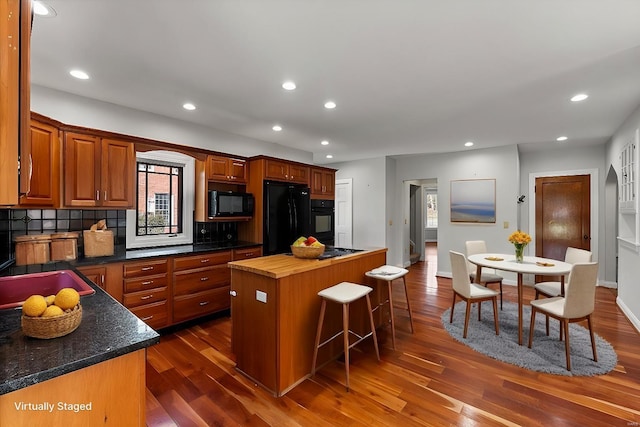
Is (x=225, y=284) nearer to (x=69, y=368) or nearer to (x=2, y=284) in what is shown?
(x=2, y=284)

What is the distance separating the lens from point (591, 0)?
1612 millimetres

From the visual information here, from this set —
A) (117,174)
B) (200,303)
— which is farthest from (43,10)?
(200,303)

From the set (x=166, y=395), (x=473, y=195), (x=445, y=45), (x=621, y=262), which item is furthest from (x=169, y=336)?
(x=621, y=262)

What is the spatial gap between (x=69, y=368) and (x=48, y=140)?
2.54 metres

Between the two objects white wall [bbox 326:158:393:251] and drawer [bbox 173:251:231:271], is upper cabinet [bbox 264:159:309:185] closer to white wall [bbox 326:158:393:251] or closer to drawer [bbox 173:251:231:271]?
drawer [bbox 173:251:231:271]

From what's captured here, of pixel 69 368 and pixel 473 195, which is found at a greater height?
pixel 473 195

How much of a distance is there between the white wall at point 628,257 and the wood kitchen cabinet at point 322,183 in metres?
4.02

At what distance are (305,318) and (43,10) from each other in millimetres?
2602

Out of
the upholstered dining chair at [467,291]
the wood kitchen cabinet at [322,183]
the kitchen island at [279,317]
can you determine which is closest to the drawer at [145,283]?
the kitchen island at [279,317]

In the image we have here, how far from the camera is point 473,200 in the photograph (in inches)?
219

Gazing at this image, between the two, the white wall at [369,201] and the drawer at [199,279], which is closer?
the drawer at [199,279]

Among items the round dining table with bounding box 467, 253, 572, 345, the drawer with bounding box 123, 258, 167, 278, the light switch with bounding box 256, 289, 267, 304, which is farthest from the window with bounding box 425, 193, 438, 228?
the light switch with bounding box 256, 289, 267, 304

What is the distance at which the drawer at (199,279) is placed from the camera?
3211mm

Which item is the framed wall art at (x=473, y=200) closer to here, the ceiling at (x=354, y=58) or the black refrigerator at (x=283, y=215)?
the ceiling at (x=354, y=58)
